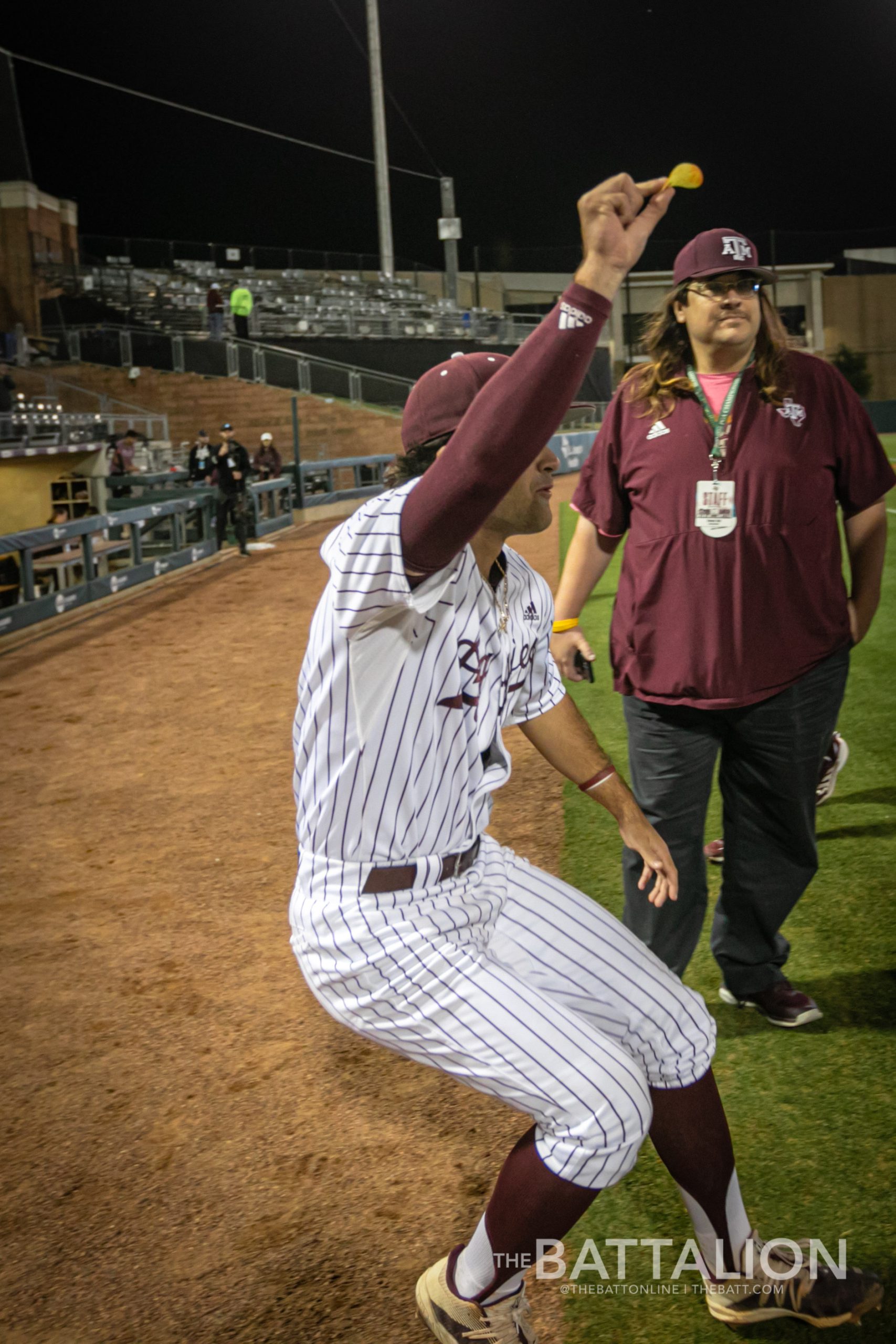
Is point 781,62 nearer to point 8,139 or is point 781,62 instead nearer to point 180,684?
point 8,139

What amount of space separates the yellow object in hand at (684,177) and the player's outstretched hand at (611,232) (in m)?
0.06

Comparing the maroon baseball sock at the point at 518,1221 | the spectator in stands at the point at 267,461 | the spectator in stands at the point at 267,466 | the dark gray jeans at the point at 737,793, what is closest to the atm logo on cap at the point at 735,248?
the dark gray jeans at the point at 737,793

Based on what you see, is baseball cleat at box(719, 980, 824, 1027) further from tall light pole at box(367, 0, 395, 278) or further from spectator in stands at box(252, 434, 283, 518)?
tall light pole at box(367, 0, 395, 278)

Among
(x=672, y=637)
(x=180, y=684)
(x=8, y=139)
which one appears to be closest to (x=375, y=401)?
(x=8, y=139)

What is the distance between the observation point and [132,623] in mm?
11617

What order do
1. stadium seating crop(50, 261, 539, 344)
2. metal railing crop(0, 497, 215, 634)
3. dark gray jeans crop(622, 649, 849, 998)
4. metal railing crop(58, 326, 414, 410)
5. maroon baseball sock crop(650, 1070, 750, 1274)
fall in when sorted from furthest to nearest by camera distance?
stadium seating crop(50, 261, 539, 344) < metal railing crop(58, 326, 414, 410) < metal railing crop(0, 497, 215, 634) < dark gray jeans crop(622, 649, 849, 998) < maroon baseball sock crop(650, 1070, 750, 1274)

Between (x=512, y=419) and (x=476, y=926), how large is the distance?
3.31 ft

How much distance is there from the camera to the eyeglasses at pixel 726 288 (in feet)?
9.23

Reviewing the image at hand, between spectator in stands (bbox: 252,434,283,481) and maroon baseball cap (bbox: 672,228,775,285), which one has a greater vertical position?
spectator in stands (bbox: 252,434,283,481)

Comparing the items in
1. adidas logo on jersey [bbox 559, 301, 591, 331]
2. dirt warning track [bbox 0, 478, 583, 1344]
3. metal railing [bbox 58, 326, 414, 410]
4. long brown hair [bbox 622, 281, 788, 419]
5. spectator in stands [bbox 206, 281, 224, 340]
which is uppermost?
spectator in stands [bbox 206, 281, 224, 340]

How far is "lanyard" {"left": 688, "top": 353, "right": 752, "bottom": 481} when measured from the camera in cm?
284

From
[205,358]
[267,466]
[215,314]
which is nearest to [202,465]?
[267,466]

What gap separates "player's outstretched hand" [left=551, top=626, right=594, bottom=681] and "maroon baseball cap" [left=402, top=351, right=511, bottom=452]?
1311 millimetres

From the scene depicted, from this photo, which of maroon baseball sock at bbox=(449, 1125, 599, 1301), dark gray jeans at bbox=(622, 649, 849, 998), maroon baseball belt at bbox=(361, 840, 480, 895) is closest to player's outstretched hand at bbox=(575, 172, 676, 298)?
maroon baseball belt at bbox=(361, 840, 480, 895)
